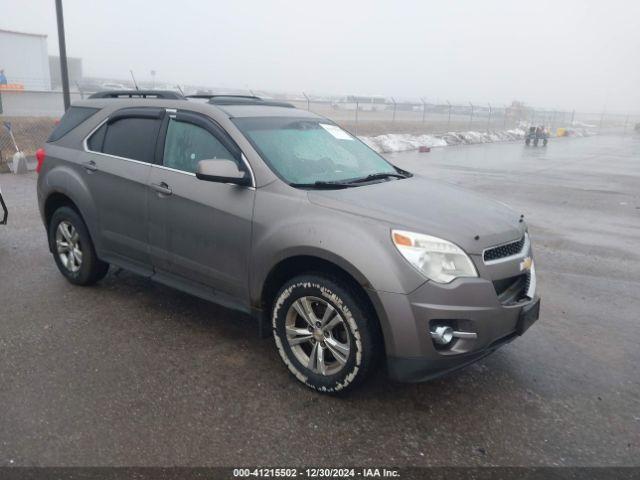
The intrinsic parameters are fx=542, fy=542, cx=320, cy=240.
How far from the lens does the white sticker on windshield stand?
4523 millimetres

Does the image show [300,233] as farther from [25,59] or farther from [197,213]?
[25,59]

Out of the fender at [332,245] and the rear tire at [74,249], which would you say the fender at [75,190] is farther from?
the fender at [332,245]

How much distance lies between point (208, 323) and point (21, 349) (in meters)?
1.34

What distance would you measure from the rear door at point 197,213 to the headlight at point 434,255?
1085 millimetres

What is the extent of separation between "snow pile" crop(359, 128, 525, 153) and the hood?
15.8 metres

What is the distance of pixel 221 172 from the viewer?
354cm

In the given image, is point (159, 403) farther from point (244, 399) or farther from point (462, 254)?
point (462, 254)

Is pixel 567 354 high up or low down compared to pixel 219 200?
down

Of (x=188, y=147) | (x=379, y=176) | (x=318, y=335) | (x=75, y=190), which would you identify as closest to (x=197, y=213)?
(x=188, y=147)

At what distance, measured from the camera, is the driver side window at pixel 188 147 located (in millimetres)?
3945

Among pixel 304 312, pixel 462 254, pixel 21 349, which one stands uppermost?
pixel 462 254

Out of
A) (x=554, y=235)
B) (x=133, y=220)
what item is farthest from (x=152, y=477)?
(x=554, y=235)

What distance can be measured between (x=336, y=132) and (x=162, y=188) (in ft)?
4.93

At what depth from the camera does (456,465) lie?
2793 millimetres
